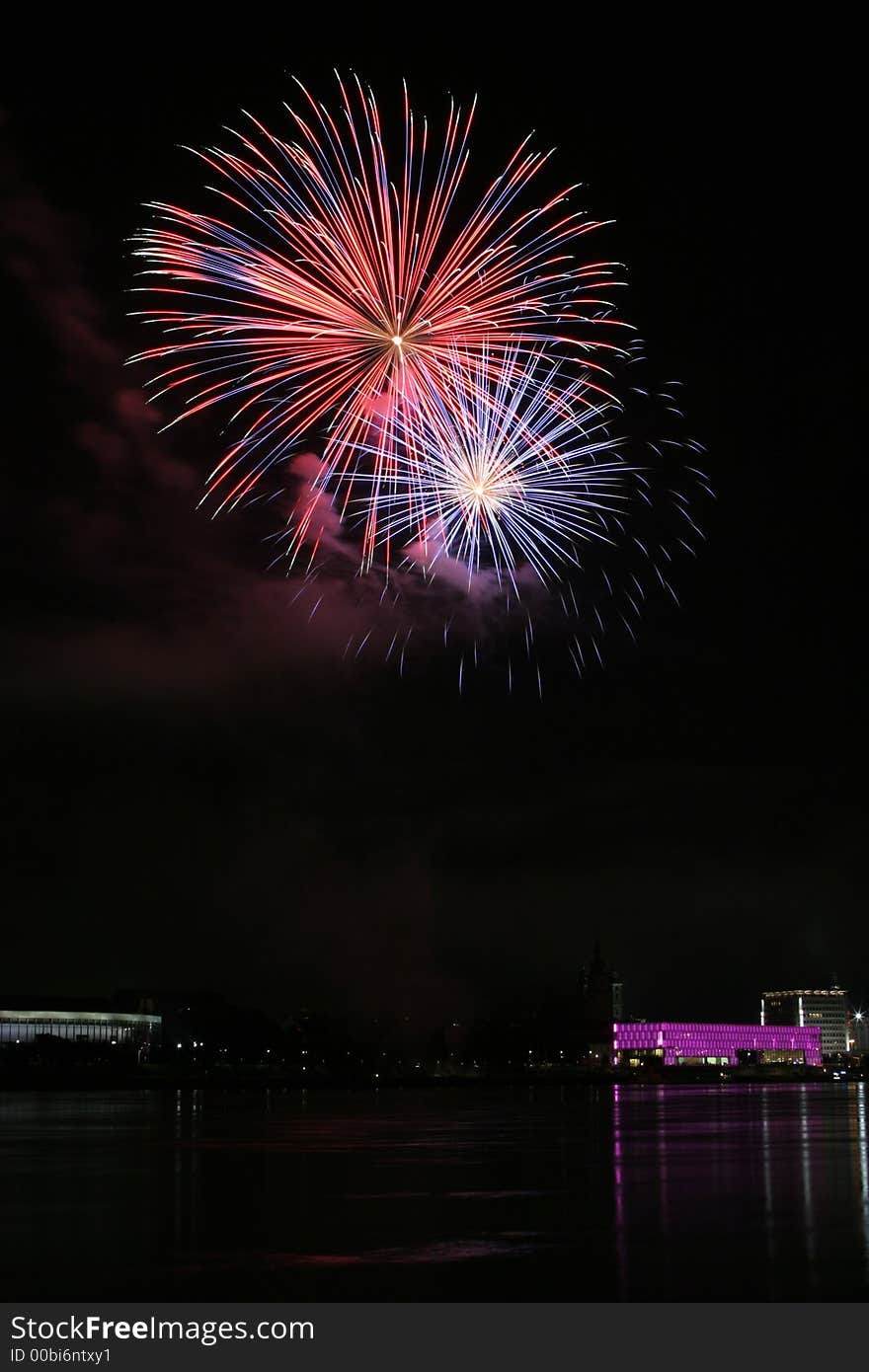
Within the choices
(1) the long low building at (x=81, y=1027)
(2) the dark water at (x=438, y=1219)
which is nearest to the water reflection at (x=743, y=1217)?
(2) the dark water at (x=438, y=1219)

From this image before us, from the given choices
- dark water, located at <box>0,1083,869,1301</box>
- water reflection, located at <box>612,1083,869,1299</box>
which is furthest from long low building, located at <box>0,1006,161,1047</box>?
water reflection, located at <box>612,1083,869,1299</box>

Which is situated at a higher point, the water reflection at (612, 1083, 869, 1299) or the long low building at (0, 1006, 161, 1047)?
the water reflection at (612, 1083, 869, 1299)

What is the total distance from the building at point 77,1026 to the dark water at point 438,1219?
144 meters

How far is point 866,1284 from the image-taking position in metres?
12.6

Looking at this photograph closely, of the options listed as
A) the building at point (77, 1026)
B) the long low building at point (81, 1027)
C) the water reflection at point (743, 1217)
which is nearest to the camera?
the water reflection at point (743, 1217)

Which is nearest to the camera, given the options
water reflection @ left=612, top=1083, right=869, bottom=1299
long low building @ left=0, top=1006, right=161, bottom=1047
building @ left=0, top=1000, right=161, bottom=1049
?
water reflection @ left=612, top=1083, right=869, bottom=1299

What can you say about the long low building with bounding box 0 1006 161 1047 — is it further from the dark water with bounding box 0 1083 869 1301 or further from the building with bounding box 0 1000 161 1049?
the dark water with bounding box 0 1083 869 1301

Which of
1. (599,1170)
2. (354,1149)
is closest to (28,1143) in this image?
(354,1149)

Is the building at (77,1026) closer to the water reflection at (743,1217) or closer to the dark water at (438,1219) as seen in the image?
the dark water at (438,1219)

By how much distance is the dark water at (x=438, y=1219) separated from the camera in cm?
1297

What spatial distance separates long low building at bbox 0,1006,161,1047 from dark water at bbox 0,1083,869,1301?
14592 centimetres

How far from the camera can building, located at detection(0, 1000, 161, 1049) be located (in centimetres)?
17438

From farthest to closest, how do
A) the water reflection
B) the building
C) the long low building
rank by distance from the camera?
1. the long low building
2. the building
3. the water reflection
